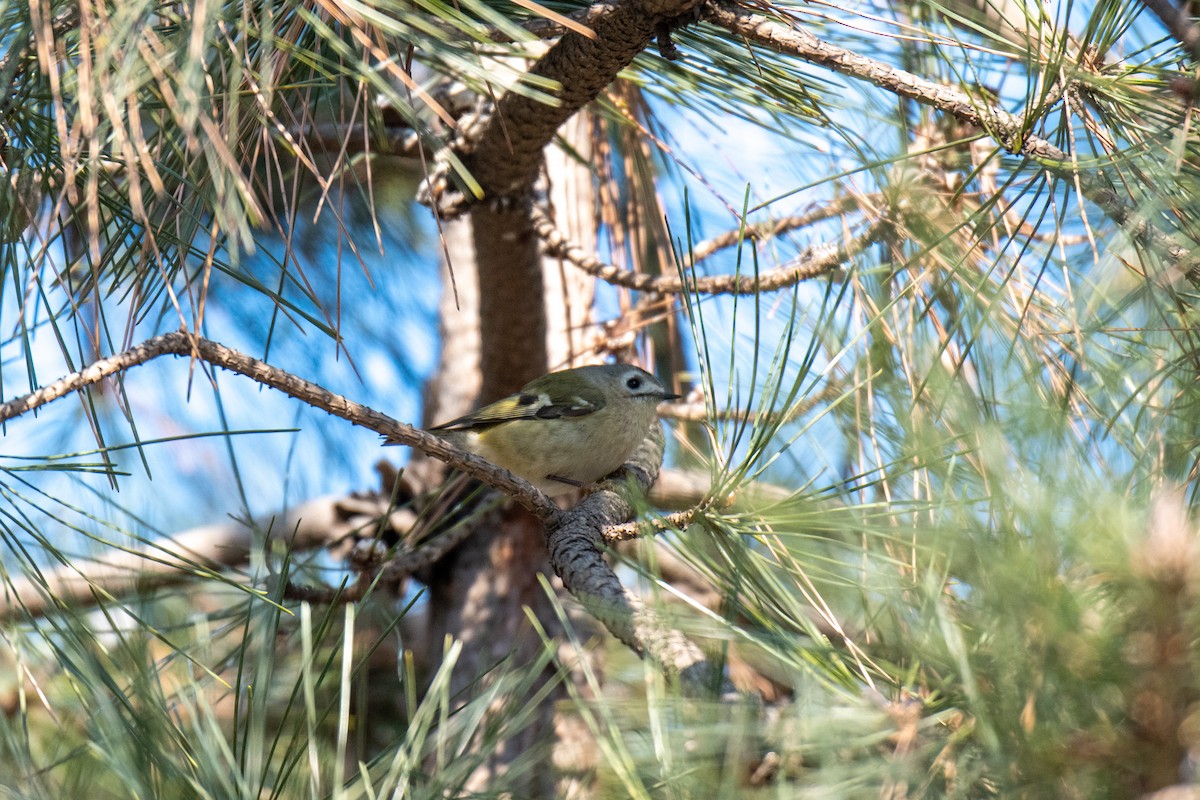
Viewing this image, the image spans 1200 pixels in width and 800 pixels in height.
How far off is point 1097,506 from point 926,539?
0.63 ft

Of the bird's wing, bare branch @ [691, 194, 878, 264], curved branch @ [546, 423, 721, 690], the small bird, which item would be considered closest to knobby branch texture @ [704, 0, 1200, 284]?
bare branch @ [691, 194, 878, 264]

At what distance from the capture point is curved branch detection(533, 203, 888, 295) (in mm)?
1719

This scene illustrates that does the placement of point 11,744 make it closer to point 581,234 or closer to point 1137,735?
point 1137,735

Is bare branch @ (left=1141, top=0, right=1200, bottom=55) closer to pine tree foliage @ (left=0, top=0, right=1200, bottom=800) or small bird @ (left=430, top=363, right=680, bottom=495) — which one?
pine tree foliage @ (left=0, top=0, right=1200, bottom=800)

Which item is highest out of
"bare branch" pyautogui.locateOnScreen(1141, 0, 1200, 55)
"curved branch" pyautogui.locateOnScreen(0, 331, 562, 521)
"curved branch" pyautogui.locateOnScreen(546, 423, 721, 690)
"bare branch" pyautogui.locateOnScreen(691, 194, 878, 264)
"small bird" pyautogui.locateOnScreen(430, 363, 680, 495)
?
"bare branch" pyautogui.locateOnScreen(691, 194, 878, 264)

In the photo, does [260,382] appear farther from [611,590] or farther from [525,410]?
[525,410]

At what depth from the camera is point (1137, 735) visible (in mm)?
708

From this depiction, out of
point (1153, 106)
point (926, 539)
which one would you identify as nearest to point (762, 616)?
point (926, 539)


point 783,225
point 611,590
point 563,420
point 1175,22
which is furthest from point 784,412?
point 563,420

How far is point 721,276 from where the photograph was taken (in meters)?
2.20

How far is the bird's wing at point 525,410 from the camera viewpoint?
2848mm

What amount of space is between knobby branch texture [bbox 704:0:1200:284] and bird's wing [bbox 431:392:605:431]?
1.49 meters

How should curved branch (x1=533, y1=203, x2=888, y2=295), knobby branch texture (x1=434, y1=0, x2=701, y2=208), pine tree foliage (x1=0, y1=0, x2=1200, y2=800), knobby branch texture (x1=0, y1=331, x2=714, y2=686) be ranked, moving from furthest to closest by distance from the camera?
curved branch (x1=533, y1=203, x2=888, y2=295)
knobby branch texture (x1=434, y1=0, x2=701, y2=208)
knobby branch texture (x1=0, y1=331, x2=714, y2=686)
pine tree foliage (x1=0, y1=0, x2=1200, y2=800)

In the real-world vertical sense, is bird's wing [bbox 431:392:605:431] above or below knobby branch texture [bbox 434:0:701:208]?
below
